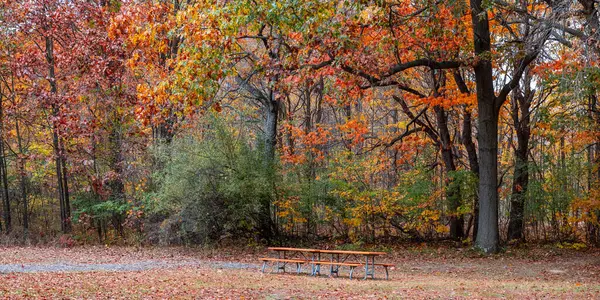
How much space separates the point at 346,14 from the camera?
13453 mm

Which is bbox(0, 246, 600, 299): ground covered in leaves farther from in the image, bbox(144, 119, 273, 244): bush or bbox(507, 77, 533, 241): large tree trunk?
bbox(507, 77, 533, 241): large tree trunk

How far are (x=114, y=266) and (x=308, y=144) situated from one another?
1019 cm

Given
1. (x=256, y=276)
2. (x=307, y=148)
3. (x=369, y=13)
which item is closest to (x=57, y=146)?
(x=307, y=148)

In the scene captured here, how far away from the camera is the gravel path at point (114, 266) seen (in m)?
12.5

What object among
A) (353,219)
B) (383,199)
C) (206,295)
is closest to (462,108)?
(383,199)

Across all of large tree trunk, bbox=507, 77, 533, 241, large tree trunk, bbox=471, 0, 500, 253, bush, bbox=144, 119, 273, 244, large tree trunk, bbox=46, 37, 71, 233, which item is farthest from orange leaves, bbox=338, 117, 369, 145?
Answer: large tree trunk, bbox=46, 37, 71, 233

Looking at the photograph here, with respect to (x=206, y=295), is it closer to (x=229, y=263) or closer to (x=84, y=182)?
(x=229, y=263)

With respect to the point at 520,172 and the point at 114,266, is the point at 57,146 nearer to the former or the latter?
the point at 114,266

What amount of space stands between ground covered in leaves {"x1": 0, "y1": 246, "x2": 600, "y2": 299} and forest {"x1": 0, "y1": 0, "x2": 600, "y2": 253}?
59.3 inches

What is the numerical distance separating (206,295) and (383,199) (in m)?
12.7

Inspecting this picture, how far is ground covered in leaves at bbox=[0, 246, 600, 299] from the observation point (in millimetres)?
9312

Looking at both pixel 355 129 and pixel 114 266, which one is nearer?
pixel 114 266

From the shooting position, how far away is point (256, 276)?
12312mm

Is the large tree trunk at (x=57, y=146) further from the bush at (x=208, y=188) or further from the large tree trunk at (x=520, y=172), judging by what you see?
the large tree trunk at (x=520, y=172)
